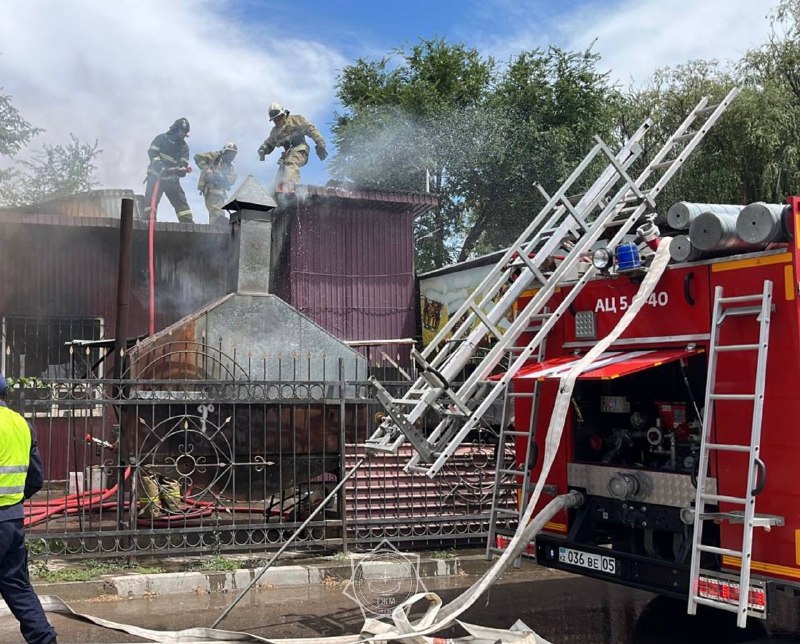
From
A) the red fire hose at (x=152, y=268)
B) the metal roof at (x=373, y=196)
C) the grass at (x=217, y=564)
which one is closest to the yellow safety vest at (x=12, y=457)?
the grass at (x=217, y=564)

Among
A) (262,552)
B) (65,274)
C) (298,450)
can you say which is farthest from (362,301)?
(262,552)

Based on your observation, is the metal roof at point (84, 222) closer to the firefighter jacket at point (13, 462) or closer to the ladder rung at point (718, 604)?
the firefighter jacket at point (13, 462)

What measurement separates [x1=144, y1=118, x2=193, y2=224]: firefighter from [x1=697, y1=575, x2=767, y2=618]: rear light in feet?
50.9

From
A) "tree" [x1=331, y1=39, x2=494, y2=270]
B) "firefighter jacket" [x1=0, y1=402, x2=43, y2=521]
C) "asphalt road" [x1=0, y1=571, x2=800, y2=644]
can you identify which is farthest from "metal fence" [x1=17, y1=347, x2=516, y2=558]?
"tree" [x1=331, y1=39, x2=494, y2=270]

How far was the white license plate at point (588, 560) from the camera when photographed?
5.82 m

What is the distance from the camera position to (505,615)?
22.6ft

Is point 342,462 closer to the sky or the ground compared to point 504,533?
closer to the sky

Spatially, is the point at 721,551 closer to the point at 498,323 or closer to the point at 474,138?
the point at 498,323

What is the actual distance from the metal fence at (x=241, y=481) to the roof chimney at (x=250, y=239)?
1.98 metres

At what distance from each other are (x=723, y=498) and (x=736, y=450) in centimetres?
30

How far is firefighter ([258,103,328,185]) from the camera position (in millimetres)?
18656

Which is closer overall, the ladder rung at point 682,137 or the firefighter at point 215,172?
the ladder rung at point 682,137

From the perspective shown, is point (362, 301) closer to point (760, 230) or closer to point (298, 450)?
point (298, 450)

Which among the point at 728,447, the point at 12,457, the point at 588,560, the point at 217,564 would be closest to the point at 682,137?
the point at 728,447
